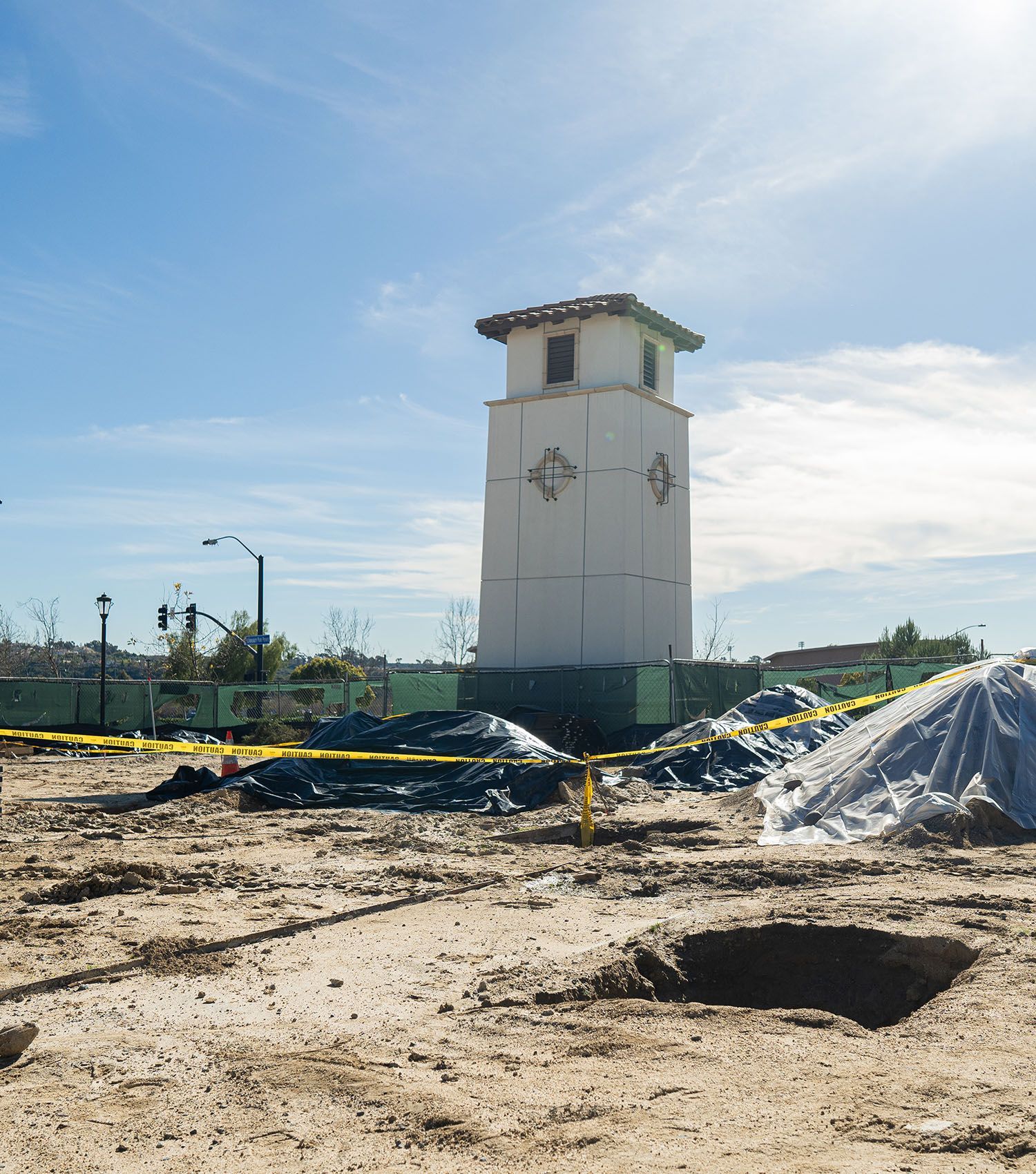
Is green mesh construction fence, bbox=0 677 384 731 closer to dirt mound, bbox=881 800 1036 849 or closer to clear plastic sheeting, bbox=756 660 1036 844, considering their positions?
clear plastic sheeting, bbox=756 660 1036 844

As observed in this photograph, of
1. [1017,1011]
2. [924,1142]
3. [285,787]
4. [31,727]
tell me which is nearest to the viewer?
[924,1142]

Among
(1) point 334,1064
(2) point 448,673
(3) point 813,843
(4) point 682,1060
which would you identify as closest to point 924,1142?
(4) point 682,1060

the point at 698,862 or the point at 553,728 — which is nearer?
the point at 698,862

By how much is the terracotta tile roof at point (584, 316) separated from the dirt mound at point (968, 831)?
911 inches

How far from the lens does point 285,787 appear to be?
16.1 meters

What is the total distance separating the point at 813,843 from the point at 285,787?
8.04 meters

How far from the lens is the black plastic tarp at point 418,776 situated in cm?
1570

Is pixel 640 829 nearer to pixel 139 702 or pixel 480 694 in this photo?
pixel 480 694

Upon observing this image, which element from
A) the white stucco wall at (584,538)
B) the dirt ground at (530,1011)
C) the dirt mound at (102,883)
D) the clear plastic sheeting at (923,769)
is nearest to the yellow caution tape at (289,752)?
the dirt ground at (530,1011)

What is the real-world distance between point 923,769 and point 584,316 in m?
22.7

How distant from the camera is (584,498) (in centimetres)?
3169

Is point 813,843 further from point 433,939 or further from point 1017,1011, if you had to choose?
point 1017,1011

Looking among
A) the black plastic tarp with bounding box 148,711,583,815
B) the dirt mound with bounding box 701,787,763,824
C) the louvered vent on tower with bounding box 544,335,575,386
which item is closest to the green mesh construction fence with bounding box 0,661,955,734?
the black plastic tarp with bounding box 148,711,583,815

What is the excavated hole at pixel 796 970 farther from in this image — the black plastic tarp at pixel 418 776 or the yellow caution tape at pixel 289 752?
the black plastic tarp at pixel 418 776
